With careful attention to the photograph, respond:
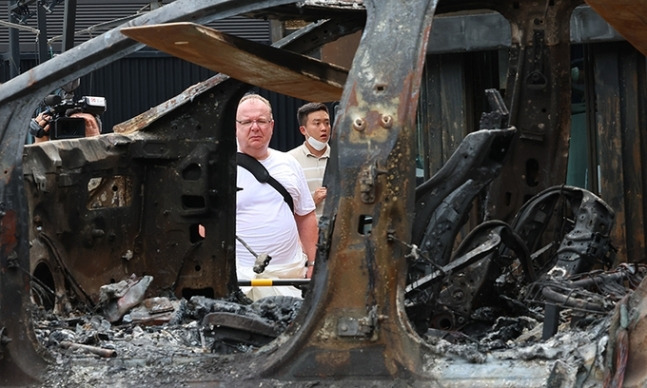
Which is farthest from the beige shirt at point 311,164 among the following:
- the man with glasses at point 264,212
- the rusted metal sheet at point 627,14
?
the rusted metal sheet at point 627,14

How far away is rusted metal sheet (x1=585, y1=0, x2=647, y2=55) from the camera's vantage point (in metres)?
5.87

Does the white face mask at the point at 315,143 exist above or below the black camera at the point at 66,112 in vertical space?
below

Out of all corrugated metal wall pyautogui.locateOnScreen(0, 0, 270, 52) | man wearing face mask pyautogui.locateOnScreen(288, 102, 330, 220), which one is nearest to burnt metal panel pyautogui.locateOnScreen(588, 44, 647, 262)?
man wearing face mask pyautogui.locateOnScreen(288, 102, 330, 220)

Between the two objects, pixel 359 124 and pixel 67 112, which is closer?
pixel 359 124

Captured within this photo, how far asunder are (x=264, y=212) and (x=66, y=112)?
1323 mm

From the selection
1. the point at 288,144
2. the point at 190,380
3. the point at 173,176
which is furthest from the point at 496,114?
the point at 288,144

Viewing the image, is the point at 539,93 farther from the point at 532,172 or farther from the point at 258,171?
the point at 258,171

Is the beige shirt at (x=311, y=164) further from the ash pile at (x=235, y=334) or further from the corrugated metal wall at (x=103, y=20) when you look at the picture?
the corrugated metal wall at (x=103, y=20)

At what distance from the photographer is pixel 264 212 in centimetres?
884

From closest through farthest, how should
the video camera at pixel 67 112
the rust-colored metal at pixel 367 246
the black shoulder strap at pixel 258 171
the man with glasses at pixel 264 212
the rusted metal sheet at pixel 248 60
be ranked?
the rust-colored metal at pixel 367 246
the rusted metal sheet at pixel 248 60
the video camera at pixel 67 112
the man with glasses at pixel 264 212
the black shoulder strap at pixel 258 171

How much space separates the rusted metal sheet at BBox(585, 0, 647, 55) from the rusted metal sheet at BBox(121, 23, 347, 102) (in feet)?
4.43

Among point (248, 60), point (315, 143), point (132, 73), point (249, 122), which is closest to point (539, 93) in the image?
point (249, 122)

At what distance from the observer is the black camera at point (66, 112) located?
8398 millimetres

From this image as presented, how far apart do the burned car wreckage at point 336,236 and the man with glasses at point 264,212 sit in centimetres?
62
